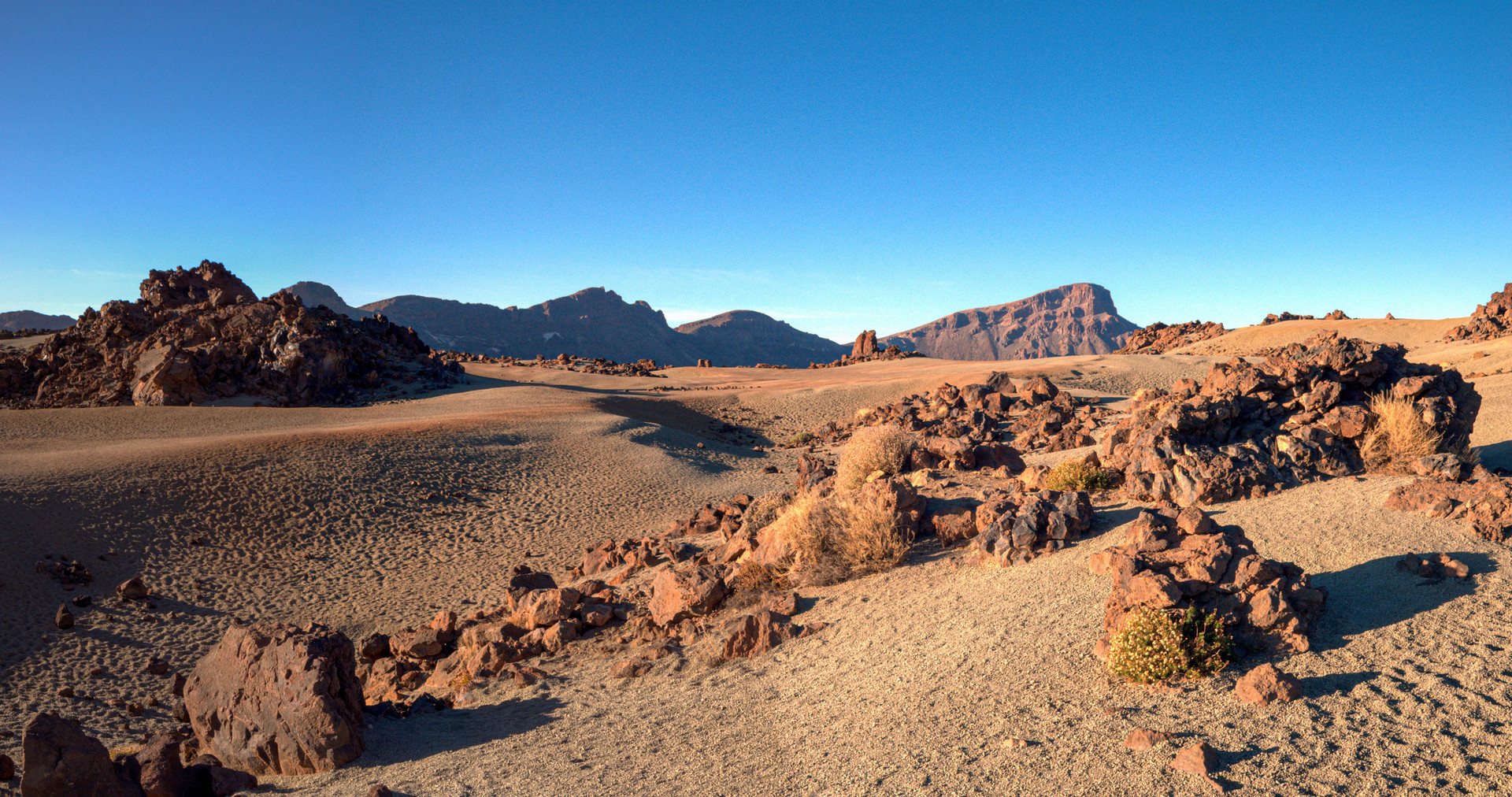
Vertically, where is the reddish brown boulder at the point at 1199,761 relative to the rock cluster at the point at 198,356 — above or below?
below

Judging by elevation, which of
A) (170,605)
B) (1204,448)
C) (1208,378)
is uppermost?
(1208,378)

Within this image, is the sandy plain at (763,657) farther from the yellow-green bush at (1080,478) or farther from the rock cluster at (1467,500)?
the yellow-green bush at (1080,478)

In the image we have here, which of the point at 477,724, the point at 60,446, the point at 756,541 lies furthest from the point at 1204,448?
the point at 60,446

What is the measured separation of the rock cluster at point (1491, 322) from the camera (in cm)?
3922

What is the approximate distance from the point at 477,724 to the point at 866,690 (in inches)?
139

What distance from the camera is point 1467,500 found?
6.86m

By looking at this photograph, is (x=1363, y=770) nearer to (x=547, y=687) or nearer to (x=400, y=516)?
(x=547, y=687)

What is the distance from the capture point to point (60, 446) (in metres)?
18.4

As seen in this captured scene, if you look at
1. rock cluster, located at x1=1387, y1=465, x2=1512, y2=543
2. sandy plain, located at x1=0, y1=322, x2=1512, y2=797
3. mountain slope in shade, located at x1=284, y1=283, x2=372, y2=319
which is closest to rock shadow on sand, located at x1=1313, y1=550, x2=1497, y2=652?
sandy plain, located at x1=0, y1=322, x2=1512, y2=797

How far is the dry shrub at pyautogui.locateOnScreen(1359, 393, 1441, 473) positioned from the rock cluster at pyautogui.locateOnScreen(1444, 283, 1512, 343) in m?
42.5

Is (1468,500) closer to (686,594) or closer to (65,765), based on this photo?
(686,594)

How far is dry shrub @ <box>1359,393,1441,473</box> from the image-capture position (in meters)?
8.62

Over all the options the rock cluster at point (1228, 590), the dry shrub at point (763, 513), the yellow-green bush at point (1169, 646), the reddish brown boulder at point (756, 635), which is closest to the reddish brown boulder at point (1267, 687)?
the yellow-green bush at point (1169, 646)

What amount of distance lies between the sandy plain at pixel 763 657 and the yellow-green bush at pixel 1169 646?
0.18 metres
